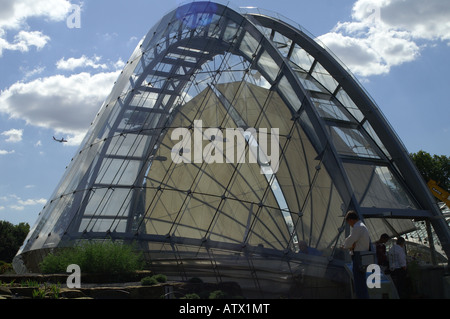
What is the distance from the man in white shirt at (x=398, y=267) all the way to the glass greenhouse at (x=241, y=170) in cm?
128

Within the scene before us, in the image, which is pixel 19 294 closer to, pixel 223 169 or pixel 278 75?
pixel 223 169

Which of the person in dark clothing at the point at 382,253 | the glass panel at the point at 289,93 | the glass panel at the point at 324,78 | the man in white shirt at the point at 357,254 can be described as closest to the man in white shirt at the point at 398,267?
the person in dark clothing at the point at 382,253

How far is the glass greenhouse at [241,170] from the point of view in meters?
14.0

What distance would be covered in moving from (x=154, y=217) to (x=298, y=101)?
6207 mm

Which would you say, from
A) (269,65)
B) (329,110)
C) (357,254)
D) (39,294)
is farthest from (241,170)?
(357,254)

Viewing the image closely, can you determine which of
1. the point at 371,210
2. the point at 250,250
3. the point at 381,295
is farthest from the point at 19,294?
the point at 371,210

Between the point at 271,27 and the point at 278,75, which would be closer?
the point at 278,75

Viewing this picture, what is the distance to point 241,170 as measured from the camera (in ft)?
52.6

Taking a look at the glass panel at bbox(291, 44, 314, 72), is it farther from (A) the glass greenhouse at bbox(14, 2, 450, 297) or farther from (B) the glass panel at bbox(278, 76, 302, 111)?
(B) the glass panel at bbox(278, 76, 302, 111)

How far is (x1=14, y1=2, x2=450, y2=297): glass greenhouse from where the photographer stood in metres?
14.0

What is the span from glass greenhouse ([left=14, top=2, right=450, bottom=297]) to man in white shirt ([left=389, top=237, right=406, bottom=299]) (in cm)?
128

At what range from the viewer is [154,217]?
54.1 ft

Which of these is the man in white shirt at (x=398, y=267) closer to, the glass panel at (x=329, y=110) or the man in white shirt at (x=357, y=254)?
the man in white shirt at (x=357, y=254)

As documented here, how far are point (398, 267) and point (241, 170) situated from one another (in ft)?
21.9
